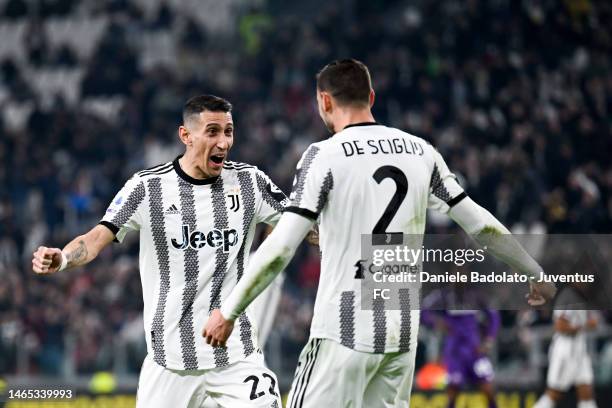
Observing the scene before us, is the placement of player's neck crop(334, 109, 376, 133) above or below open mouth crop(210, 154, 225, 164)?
above

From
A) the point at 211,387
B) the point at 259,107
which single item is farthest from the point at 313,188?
the point at 259,107

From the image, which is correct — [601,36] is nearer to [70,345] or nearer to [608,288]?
[70,345]

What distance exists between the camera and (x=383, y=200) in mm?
4871

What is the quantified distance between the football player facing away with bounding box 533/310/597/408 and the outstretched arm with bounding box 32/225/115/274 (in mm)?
6810

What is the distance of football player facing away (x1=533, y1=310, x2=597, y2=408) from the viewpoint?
1170cm

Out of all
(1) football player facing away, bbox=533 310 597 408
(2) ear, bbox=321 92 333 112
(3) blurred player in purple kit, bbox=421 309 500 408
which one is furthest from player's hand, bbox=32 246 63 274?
(1) football player facing away, bbox=533 310 597 408

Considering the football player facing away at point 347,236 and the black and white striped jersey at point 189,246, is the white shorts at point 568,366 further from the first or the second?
the football player facing away at point 347,236

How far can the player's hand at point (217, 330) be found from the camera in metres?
4.92

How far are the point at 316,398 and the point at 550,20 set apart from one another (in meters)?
16.0

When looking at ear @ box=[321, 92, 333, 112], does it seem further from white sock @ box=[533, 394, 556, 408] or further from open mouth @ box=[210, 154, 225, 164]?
white sock @ box=[533, 394, 556, 408]

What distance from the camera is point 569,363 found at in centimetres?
1176

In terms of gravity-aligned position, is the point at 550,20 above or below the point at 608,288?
above

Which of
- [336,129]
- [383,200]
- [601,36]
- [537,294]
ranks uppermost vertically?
[601,36]

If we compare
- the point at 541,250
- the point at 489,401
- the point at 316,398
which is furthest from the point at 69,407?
the point at 316,398
